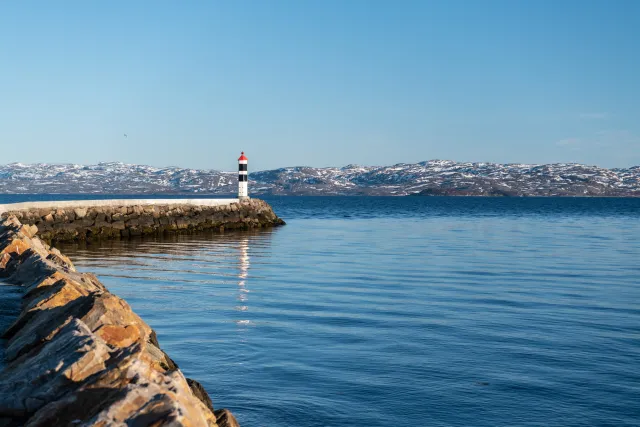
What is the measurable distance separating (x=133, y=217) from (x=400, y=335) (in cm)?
2417

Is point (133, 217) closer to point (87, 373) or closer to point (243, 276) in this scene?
point (243, 276)

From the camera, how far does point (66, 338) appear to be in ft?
15.6

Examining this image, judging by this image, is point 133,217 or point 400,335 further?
point 133,217

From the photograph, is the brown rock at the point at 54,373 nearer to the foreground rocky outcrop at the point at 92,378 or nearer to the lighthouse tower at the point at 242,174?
the foreground rocky outcrop at the point at 92,378

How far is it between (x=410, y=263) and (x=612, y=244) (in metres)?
11.5

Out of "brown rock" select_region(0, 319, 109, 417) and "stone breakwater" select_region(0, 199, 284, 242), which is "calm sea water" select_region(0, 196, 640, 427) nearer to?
"brown rock" select_region(0, 319, 109, 417)


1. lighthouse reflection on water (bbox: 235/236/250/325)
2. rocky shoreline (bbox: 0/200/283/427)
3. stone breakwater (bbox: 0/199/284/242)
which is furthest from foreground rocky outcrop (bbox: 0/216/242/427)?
stone breakwater (bbox: 0/199/284/242)

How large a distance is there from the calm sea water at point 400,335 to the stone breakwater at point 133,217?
316 inches

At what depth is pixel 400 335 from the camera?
10133 mm

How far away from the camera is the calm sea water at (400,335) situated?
7160mm

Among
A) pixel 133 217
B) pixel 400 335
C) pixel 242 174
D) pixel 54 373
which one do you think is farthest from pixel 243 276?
pixel 242 174

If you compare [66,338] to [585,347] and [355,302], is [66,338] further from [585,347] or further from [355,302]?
[355,302]

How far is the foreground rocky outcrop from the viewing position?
3.64 metres

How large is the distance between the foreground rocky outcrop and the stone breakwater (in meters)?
19.0
